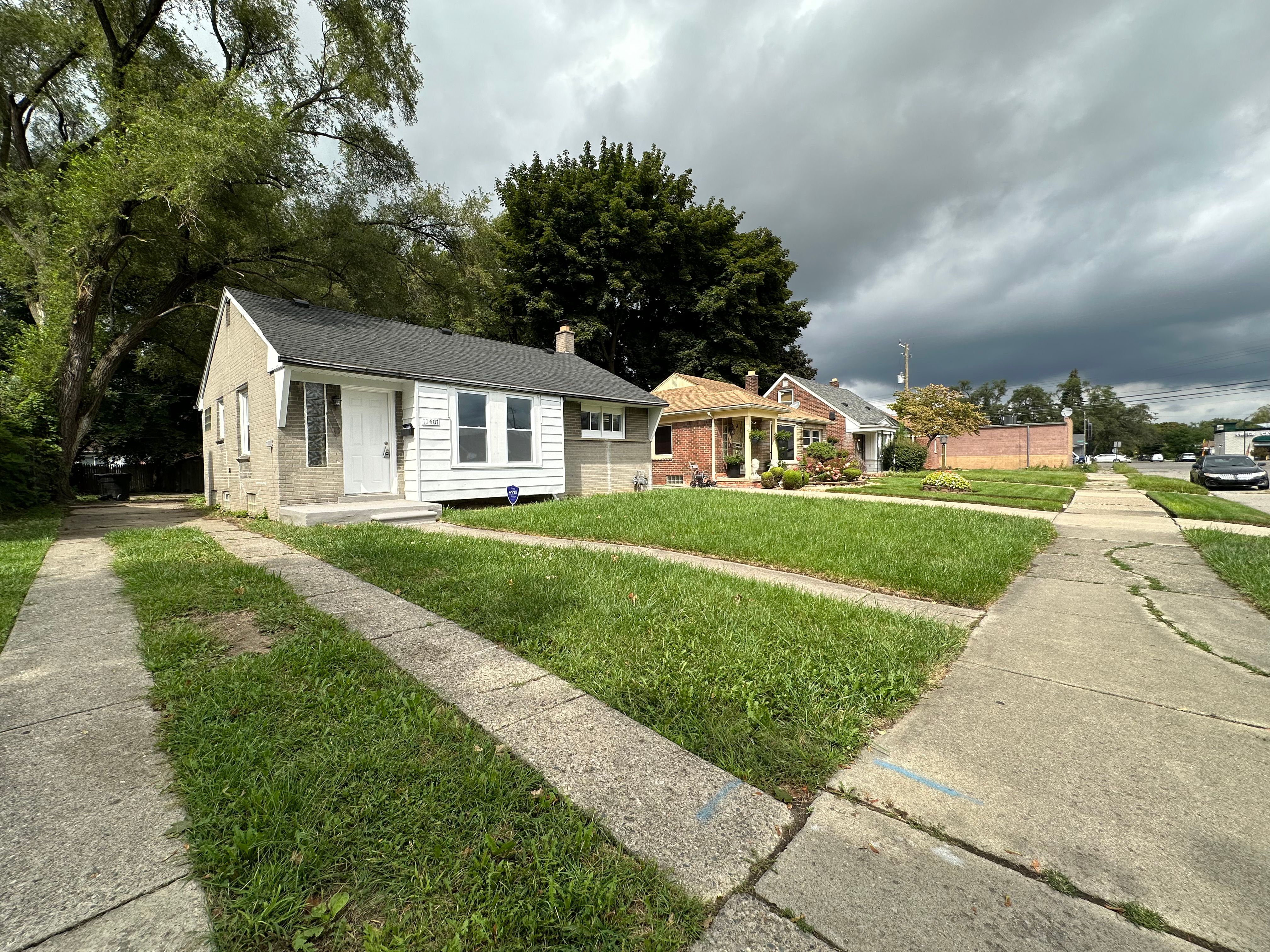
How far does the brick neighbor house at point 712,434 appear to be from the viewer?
19.8 m

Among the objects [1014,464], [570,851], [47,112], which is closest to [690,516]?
[570,851]

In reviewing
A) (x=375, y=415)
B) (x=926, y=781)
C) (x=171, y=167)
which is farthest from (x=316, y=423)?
(x=926, y=781)

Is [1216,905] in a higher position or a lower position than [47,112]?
lower

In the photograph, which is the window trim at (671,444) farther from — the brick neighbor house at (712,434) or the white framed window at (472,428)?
the white framed window at (472,428)

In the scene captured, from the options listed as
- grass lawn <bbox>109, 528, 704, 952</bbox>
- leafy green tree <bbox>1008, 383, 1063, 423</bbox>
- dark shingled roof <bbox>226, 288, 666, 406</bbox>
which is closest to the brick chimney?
dark shingled roof <bbox>226, 288, 666, 406</bbox>

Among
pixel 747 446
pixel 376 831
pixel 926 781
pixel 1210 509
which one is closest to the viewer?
pixel 376 831

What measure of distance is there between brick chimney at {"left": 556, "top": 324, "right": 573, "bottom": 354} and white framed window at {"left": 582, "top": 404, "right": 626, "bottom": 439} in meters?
4.04

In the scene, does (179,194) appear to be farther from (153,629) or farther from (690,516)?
(690,516)

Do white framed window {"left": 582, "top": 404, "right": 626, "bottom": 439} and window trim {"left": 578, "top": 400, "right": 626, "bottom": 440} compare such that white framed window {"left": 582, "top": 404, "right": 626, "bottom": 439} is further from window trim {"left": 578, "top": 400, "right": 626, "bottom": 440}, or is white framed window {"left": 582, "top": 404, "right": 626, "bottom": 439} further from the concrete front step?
the concrete front step

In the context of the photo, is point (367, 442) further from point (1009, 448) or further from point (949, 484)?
point (1009, 448)

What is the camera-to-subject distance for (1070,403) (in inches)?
3177

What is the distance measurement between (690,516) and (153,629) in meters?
6.73

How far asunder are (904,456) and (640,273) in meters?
19.9

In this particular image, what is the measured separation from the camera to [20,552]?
21.0 feet
